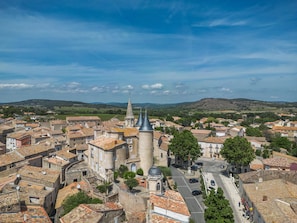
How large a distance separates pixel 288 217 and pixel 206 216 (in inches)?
310

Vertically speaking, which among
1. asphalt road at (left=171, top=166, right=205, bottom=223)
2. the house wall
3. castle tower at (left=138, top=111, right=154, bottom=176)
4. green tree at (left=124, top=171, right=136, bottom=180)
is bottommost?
asphalt road at (left=171, top=166, right=205, bottom=223)

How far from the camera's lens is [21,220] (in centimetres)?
2586

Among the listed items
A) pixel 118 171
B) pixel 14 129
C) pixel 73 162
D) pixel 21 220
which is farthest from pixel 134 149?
pixel 14 129

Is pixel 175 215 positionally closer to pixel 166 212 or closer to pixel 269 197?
pixel 166 212

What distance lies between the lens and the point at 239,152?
4969 cm

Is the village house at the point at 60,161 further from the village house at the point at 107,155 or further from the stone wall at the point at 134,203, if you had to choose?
the stone wall at the point at 134,203

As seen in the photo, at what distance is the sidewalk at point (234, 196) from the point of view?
36.2 meters

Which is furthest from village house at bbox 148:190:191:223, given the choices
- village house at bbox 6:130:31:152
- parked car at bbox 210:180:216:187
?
village house at bbox 6:130:31:152

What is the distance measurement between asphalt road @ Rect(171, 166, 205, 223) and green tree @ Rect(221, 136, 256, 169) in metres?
8.08

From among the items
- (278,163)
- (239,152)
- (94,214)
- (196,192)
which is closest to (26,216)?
(94,214)

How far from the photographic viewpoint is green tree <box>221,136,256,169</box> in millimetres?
49906

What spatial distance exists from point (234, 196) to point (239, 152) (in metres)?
9.50

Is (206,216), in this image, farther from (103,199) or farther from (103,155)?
(103,155)

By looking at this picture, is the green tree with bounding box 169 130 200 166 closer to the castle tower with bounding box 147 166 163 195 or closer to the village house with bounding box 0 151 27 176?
the castle tower with bounding box 147 166 163 195
